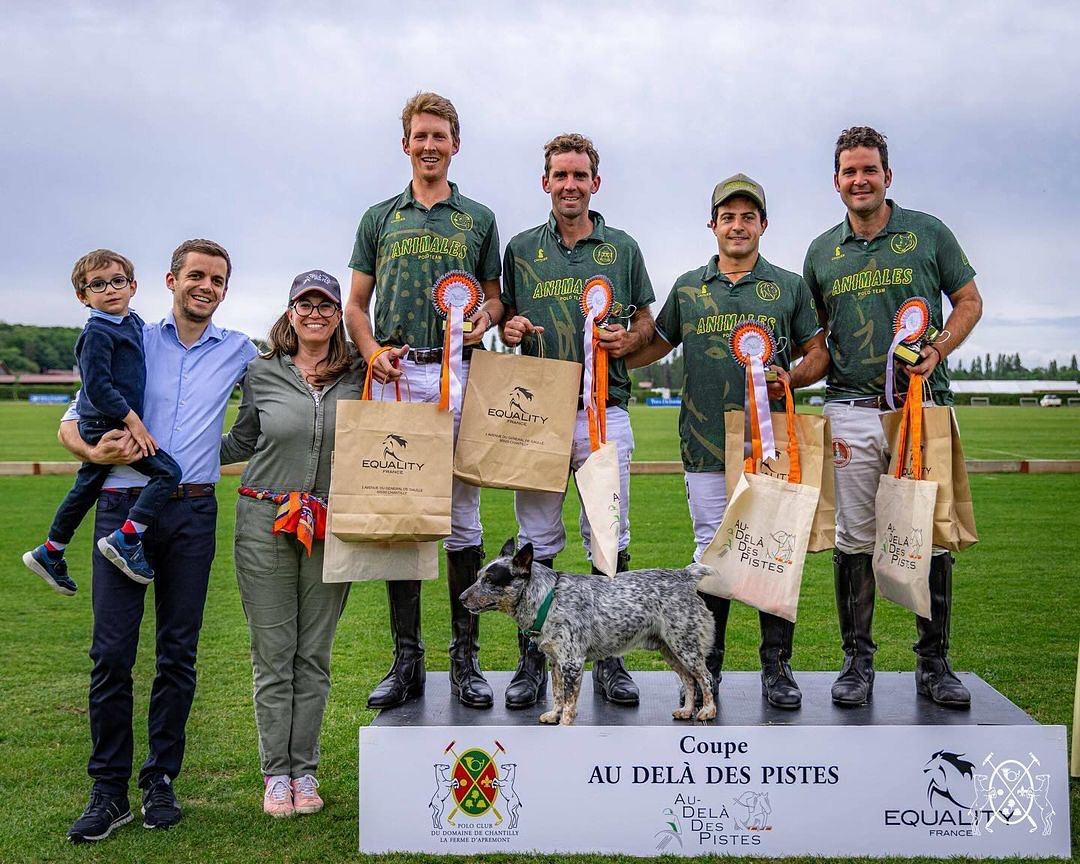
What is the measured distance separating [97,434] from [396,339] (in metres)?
1.27

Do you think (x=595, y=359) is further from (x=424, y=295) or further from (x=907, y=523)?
(x=907, y=523)

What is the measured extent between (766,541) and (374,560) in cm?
158

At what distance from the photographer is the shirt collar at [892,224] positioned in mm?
4270

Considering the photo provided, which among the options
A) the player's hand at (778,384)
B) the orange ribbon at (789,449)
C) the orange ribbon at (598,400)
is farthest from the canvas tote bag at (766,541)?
the orange ribbon at (598,400)

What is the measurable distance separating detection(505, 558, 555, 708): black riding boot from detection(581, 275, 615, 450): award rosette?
65cm

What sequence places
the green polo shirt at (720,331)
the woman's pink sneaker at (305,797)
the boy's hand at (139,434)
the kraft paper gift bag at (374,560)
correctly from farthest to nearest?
the green polo shirt at (720,331)
the woman's pink sneaker at (305,797)
the kraft paper gift bag at (374,560)
the boy's hand at (139,434)

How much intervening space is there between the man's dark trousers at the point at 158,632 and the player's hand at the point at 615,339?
5.77 feet

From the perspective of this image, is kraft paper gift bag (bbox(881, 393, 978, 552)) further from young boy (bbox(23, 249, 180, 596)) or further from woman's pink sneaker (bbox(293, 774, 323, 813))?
young boy (bbox(23, 249, 180, 596))

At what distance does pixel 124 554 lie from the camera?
3676 mm

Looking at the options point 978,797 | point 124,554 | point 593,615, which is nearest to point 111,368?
point 124,554

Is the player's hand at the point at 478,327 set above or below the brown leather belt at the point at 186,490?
above

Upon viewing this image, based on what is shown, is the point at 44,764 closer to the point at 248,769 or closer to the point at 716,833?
the point at 248,769

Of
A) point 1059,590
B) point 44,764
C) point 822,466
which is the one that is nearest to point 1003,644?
point 1059,590

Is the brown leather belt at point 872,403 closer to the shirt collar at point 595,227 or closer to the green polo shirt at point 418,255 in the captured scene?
the shirt collar at point 595,227
